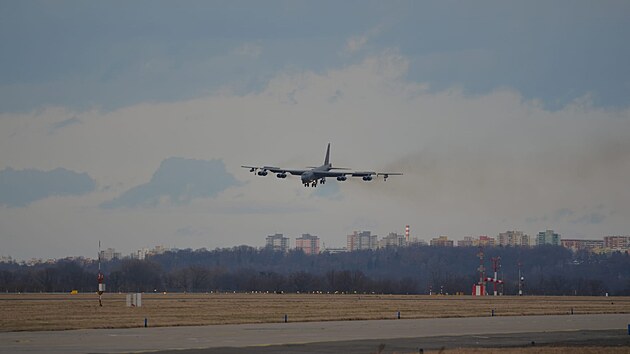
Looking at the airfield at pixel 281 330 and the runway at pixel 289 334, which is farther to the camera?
the airfield at pixel 281 330

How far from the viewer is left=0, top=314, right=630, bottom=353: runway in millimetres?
43719

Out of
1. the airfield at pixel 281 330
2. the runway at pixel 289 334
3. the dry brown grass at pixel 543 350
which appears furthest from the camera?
the airfield at pixel 281 330

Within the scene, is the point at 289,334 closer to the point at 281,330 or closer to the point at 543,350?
the point at 281,330

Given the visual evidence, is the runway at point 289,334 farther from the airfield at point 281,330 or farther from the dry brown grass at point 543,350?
the dry brown grass at point 543,350

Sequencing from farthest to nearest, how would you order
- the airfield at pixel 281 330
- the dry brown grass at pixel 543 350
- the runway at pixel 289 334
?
the airfield at pixel 281 330 < the runway at pixel 289 334 < the dry brown grass at pixel 543 350

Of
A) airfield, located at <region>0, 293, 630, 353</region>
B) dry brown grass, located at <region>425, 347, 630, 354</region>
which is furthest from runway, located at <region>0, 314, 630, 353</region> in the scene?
dry brown grass, located at <region>425, 347, 630, 354</region>

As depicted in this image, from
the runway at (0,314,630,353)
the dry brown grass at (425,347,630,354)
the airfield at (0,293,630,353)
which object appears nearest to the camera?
the dry brown grass at (425,347,630,354)

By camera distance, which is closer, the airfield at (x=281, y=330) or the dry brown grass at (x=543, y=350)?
the dry brown grass at (x=543, y=350)

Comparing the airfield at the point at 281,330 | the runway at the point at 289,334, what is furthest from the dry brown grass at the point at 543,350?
the runway at the point at 289,334

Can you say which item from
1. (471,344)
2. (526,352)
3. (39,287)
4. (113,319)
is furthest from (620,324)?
(39,287)

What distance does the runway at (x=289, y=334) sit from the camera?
143 ft

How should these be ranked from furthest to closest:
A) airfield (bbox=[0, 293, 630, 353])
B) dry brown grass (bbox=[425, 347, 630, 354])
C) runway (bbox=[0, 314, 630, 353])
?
airfield (bbox=[0, 293, 630, 353])
runway (bbox=[0, 314, 630, 353])
dry brown grass (bbox=[425, 347, 630, 354])

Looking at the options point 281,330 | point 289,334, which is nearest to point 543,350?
point 289,334

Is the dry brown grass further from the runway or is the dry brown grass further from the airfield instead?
the runway
